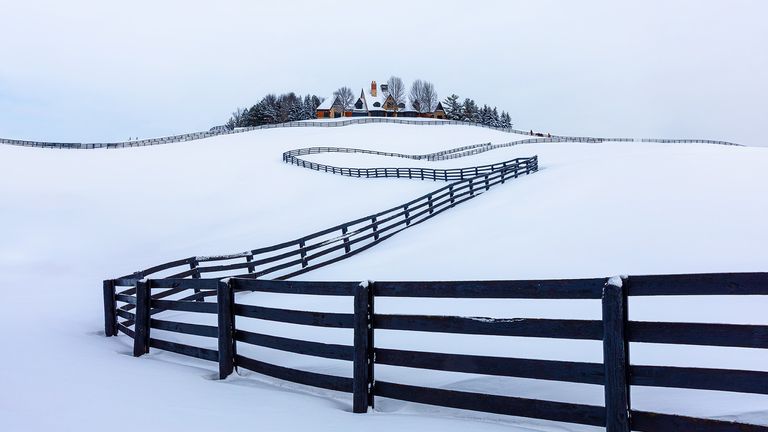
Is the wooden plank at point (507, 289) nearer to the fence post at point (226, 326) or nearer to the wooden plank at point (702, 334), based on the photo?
the wooden plank at point (702, 334)

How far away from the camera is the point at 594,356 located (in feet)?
24.8

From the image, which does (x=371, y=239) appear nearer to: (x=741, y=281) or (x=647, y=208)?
(x=647, y=208)

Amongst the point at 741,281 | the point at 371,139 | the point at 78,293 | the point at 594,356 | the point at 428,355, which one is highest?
the point at 371,139

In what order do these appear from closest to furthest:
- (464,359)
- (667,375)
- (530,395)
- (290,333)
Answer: (667,375) < (464,359) < (530,395) < (290,333)

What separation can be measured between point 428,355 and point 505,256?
36.7ft

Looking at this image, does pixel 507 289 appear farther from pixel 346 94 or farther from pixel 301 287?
pixel 346 94

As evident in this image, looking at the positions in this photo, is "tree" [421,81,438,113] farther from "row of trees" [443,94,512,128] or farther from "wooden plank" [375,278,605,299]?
→ "wooden plank" [375,278,605,299]

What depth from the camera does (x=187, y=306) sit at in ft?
29.2

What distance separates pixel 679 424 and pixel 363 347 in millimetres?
2950

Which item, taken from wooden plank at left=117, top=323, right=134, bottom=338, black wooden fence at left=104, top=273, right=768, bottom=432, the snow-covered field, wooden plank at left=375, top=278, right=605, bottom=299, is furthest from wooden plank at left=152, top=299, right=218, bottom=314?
wooden plank at left=375, top=278, right=605, bottom=299

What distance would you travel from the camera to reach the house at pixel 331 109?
133 m

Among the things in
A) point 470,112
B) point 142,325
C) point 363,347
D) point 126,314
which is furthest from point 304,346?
point 470,112

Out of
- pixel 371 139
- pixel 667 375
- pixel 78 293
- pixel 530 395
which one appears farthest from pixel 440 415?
pixel 371 139

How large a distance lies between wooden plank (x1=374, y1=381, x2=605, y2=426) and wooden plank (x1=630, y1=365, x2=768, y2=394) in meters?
0.46
